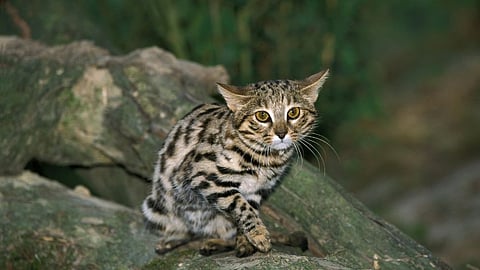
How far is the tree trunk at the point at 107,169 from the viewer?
499 cm

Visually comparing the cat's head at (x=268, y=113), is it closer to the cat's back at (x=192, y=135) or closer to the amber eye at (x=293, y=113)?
the amber eye at (x=293, y=113)

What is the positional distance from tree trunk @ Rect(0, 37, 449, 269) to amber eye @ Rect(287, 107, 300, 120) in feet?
2.27

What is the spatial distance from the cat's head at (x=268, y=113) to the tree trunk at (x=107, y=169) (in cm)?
66

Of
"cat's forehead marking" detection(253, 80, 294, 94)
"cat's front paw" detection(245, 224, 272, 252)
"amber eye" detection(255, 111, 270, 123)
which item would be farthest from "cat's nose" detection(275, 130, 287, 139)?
"cat's front paw" detection(245, 224, 272, 252)

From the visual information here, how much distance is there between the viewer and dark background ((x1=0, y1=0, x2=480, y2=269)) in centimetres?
811

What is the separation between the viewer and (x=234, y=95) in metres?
4.64

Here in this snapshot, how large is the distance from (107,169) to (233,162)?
2136mm

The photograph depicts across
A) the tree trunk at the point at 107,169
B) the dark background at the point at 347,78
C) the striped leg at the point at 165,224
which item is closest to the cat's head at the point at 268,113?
the tree trunk at the point at 107,169

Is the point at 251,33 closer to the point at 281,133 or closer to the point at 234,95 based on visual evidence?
the point at 234,95

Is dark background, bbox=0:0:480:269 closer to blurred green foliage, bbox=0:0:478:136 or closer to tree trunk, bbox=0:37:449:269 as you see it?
blurred green foliage, bbox=0:0:478:136

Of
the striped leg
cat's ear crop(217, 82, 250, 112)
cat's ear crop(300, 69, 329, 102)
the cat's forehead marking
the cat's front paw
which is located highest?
cat's ear crop(300, 69, 329, 102)

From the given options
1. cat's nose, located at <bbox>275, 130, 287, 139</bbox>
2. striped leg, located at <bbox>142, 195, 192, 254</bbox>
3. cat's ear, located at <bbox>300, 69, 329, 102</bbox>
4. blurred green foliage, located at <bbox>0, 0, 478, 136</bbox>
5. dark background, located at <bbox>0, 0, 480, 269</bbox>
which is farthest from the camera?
blurred green foliage, located at <bbox>0, 0, 478, 136</bbox>

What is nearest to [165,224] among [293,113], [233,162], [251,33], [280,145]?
[233,162]

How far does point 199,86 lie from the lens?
6.16 m
